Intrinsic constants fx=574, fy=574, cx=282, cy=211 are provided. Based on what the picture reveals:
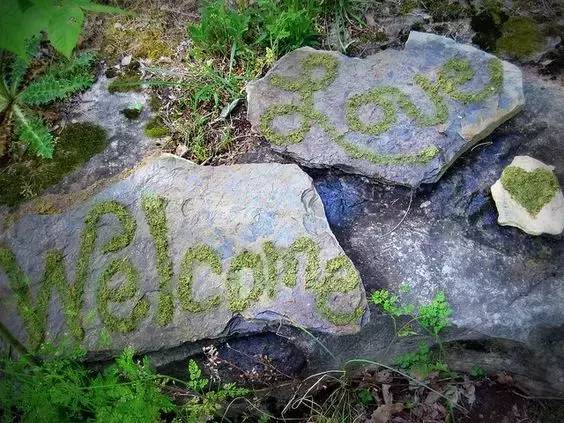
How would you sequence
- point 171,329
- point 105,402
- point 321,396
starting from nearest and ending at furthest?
point 105,402, point 171,329, point 321,396

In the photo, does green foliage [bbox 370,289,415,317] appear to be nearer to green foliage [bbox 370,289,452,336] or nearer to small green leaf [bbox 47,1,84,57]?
green foliage [bbox 370,289,452,336]

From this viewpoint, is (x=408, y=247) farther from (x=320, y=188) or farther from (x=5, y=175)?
(x=5, y=175)

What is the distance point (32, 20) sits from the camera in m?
2.25

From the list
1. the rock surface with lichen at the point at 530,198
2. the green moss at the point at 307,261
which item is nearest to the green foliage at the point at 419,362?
the green moss at the point at 307,261

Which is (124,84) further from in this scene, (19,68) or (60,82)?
(19,68)

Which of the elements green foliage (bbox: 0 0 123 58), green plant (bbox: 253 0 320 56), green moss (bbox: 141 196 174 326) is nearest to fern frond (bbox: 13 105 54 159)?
green moss (bbox: 141 196 174 326)

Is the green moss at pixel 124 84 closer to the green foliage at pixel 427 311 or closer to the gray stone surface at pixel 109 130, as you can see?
the gray stone surface at pixel 109 130

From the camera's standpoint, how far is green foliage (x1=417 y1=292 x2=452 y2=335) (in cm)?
318

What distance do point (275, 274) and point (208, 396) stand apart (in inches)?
29.9

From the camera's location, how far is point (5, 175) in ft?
12.8

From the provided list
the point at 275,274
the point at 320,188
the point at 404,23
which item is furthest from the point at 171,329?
the point at 404,23

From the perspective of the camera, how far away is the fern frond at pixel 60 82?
4102mm

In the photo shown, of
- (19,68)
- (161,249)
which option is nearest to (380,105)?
(161,249)

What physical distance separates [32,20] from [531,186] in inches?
109
